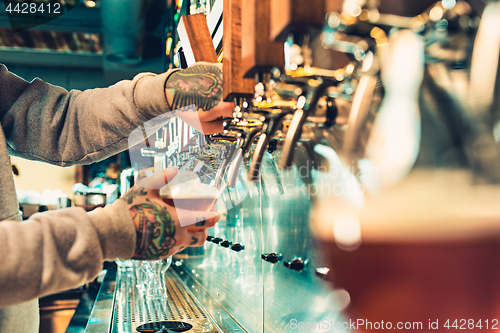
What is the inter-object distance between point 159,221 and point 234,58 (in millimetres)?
383

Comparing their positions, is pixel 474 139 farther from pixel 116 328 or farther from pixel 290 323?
pixel 116 328

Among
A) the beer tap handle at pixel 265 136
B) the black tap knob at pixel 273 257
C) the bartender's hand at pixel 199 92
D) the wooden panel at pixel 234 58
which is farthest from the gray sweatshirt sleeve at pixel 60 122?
the black tap knob at pixel 273 257

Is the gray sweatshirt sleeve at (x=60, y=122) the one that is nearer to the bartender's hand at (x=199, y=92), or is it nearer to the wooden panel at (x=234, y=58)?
the bartender's hand at (x=199, y=92)

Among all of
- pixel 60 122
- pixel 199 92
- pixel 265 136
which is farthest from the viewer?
pixel 60 122

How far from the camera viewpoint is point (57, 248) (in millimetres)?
612

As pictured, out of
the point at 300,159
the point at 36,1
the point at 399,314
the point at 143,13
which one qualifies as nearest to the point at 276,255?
the point at 300,159

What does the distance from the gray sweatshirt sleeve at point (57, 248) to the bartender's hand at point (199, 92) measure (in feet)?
1.18

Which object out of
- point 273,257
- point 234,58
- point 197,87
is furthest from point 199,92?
point 273,257

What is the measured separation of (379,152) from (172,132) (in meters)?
2.32

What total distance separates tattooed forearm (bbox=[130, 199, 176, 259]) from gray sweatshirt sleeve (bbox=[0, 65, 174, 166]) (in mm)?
406

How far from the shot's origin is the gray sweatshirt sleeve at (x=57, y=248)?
A: 58 centimetres

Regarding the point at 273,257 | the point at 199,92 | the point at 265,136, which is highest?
the point at 199,92

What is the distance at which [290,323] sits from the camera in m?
1.07

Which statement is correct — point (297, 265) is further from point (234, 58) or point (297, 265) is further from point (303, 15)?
point (303, 15)
